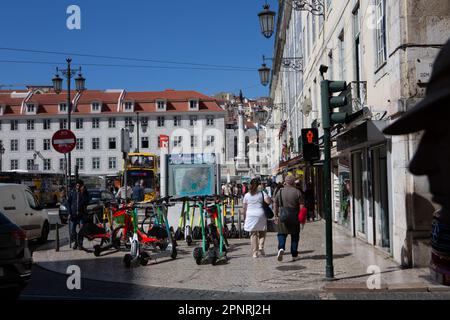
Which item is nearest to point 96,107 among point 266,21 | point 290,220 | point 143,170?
point 143,170

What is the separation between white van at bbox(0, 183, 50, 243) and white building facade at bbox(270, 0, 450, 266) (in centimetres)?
917

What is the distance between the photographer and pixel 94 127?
272ft

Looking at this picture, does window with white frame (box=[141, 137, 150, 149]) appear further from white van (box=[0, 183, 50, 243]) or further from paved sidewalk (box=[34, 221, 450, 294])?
paved sidewalk (box=[34, 221, 450, 294])

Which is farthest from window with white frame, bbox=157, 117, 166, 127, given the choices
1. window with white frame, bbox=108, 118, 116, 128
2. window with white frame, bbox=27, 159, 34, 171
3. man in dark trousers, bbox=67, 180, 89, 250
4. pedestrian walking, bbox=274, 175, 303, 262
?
pedestrian walking, bbox=274, 175, 303, 262

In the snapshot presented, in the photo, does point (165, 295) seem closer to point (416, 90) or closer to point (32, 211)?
point (416, 90)

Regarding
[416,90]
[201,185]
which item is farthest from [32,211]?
[416,90]

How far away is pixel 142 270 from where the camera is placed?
11000mm

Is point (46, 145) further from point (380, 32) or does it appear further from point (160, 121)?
point (380, 32)

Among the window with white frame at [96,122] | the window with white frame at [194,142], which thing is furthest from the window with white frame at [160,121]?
the window with white frame at [96,122]

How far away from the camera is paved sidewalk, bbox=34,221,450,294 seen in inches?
349

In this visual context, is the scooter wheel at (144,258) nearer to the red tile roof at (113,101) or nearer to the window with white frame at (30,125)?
the red tile roof at (113,101)

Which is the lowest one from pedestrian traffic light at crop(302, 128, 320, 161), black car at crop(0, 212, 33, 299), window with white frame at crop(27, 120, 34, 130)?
black car at crop(0, 212, 33, 299)

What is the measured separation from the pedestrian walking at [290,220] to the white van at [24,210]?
746 centimetres
